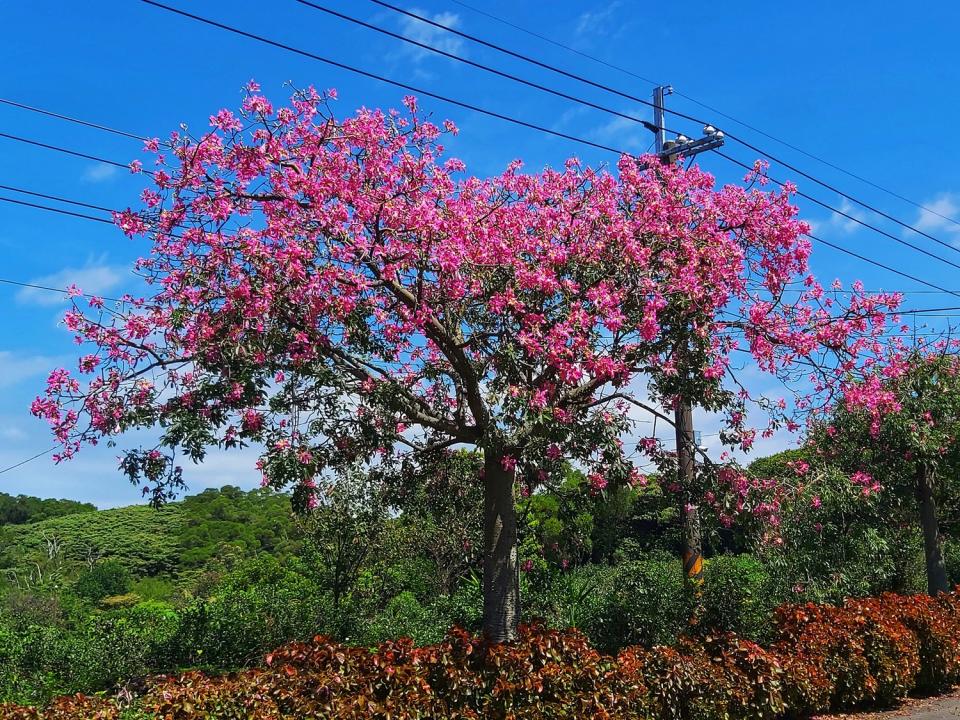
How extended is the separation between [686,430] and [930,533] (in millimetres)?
8807

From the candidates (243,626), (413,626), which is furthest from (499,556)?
(243,626)

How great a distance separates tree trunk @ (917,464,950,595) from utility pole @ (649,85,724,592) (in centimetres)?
709

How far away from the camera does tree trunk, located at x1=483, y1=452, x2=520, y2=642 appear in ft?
29.0

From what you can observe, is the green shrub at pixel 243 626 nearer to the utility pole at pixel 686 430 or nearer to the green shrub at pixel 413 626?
the green shrub at pixel 413 626

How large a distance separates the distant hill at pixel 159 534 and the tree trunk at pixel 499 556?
86.4 feet

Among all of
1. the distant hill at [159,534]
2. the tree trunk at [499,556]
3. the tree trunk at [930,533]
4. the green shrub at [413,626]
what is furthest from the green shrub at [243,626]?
Answer: the distant hill at [159,534]

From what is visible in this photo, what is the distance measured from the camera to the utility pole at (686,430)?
912 cm

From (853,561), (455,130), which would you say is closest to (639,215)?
(455,130)

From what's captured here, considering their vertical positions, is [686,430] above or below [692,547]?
above

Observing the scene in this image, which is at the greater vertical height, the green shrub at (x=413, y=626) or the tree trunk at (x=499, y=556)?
the tree trunk at (x=499, y=556)

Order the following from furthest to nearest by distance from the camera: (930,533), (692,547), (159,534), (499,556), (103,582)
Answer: (159,534)
(103,582)
(930,533)
(692,547)
(499,556)

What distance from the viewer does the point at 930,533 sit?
15.4 m

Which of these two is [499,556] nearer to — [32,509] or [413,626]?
[413,626]

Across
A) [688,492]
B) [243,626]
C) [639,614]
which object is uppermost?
[688,492]
